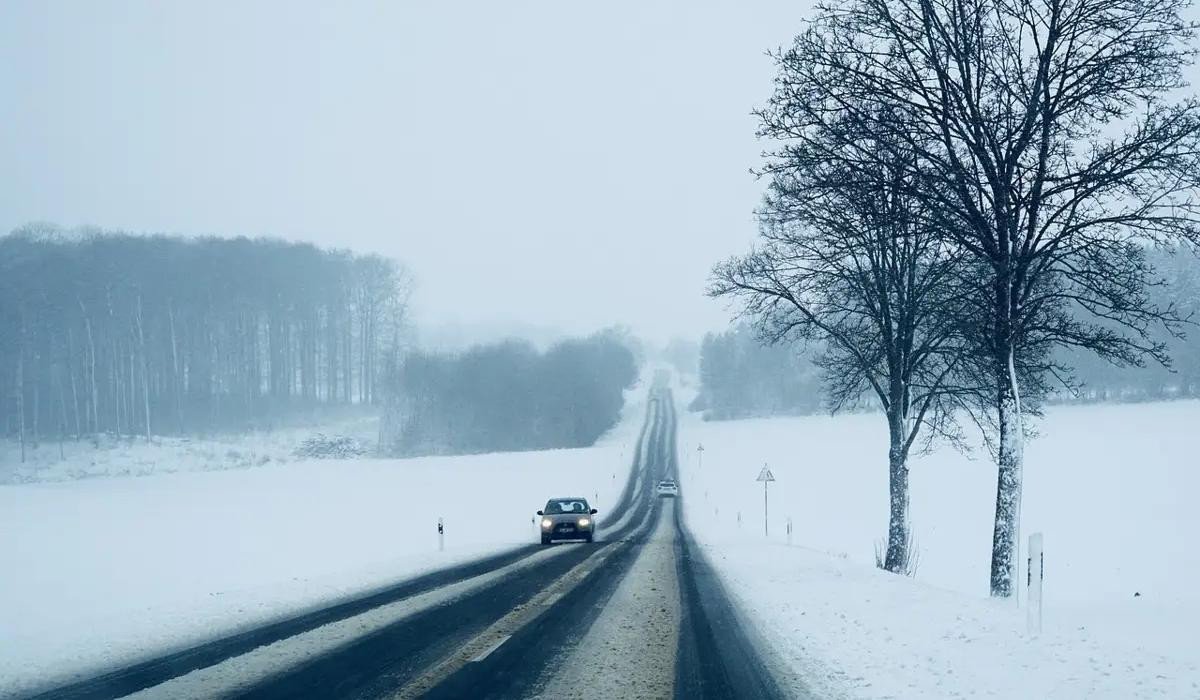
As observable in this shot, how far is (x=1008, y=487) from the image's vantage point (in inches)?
499

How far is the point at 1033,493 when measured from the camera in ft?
135

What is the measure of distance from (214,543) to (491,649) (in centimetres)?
1816

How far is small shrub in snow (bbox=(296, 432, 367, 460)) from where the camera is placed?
65062mm

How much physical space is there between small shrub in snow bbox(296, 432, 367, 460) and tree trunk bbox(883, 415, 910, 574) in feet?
163

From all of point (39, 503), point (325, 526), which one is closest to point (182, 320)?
point (39, 503)

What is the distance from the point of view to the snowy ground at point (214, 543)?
11.3m

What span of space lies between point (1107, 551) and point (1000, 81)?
21387 mm

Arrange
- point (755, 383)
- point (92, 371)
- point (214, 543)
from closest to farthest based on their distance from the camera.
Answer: point (214, 543) < point (92, 371) < point (755, 383)

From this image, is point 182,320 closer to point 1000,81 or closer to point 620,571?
point 620,571

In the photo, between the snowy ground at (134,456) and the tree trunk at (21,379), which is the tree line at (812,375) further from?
the tree trunk at (21,379)

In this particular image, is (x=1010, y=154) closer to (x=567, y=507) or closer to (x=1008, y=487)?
(x=1008, y=487)

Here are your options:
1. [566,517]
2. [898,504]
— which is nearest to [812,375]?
[566,517]

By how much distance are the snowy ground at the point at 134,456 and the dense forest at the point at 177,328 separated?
6.34 feet

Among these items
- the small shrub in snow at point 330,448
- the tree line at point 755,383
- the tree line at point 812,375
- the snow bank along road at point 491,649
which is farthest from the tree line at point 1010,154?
the tree line at point 755,383
